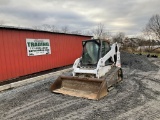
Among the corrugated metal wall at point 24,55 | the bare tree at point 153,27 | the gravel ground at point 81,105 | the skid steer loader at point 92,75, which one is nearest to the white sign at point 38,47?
the corrugated metal wall at point 24,55

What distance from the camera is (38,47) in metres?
11.4

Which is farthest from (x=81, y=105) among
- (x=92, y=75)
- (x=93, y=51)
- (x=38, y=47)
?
(x=38, y=47)

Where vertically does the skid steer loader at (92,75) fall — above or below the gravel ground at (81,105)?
above

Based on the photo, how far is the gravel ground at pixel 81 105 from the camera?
17.1 feet

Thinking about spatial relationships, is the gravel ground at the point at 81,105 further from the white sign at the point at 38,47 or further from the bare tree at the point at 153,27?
the bare tree at the point at 153,27

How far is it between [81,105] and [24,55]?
559 centimetres

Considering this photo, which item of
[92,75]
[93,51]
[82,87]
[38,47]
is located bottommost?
[82,87]

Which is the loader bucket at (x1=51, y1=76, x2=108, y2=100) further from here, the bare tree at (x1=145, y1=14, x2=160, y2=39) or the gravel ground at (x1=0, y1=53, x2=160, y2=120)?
the bare tree at (x1=145, y1=14, x2=160, y2=39)

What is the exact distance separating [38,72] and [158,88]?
6.83 meters

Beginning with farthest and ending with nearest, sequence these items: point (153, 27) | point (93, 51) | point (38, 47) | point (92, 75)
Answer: point (153, 27) → point (38, 47) → point (93, 51) → point (92, 75)

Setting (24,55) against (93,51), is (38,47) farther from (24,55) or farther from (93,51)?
(93,51)

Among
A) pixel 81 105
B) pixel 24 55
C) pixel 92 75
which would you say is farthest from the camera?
pixel 24 55

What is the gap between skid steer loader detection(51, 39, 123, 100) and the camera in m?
6.95

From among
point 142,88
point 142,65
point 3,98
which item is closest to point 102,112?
point 142,88
